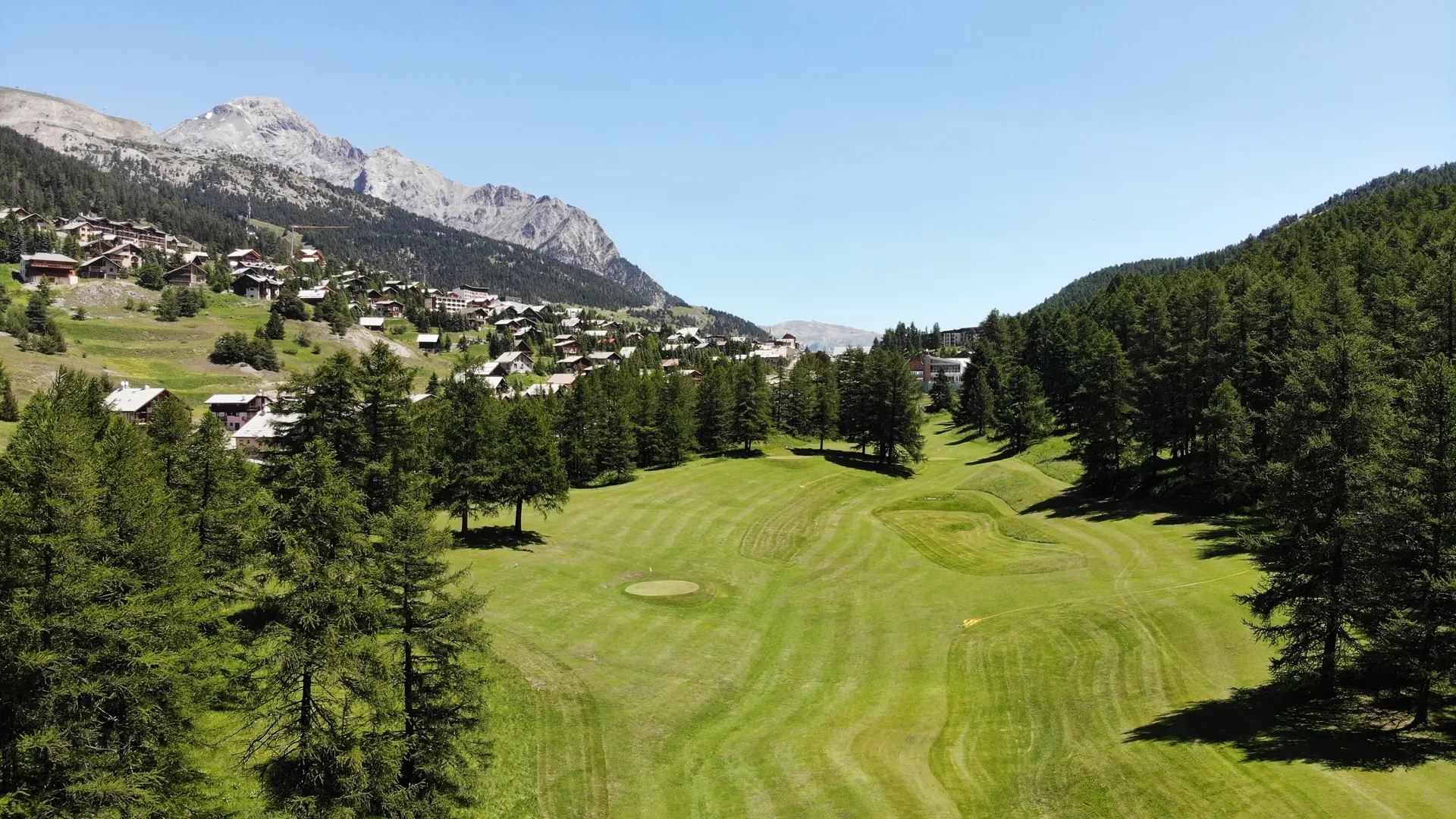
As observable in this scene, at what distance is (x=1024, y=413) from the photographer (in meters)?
85.8

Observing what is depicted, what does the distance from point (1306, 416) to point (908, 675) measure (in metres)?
19.9

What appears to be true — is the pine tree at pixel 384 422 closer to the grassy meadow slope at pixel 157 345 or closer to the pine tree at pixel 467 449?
the pine tree at pixel 467 449

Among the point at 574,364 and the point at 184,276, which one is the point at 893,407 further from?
the point at 184,276

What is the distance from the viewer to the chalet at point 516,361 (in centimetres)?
17438

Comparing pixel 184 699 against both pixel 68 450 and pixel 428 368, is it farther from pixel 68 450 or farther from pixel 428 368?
pixel 428 368

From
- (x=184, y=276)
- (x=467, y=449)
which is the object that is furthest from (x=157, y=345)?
Answer: (x=467, y=449)

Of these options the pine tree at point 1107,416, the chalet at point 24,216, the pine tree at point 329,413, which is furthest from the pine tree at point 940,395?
the chalet at point 24,216

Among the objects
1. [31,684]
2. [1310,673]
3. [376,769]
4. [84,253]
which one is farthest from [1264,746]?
[84,253]

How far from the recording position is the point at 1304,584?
26219 millimetres

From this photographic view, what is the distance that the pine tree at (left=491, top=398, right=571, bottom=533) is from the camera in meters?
53.5

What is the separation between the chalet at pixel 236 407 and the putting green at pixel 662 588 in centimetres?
9170

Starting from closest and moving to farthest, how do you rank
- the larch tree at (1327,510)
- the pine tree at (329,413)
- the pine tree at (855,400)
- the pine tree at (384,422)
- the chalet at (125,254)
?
the larch tree at (1327,510) → the pine tree at (329,413) → the pine tree at (384,422) → the pine tree at (855,400) → the chalet at (125,254)

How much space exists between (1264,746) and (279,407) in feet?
146

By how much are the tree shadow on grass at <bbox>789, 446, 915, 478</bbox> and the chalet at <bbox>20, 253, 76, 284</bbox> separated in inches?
6053
